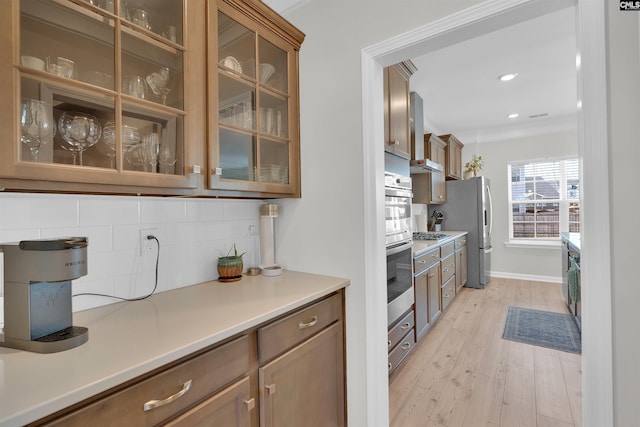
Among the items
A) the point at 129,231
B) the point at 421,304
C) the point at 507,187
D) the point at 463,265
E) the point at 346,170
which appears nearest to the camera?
the point at 129,231

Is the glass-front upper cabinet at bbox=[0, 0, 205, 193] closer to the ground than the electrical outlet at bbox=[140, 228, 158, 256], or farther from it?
farther from it

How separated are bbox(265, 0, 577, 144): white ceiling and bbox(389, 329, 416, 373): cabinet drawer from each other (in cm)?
241

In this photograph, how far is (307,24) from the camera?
177cm

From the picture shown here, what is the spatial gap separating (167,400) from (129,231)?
0.77m

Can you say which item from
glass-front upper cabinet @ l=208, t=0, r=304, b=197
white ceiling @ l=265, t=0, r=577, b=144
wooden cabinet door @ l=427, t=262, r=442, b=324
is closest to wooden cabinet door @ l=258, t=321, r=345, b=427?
glass-front upper cabinet @ l=208, t=0, r=304, b=197

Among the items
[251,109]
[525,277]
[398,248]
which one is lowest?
[525,277]

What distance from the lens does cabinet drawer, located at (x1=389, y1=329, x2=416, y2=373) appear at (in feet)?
7.10

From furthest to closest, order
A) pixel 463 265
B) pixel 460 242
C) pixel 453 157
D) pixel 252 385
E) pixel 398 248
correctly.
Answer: pixel 453 157 → pixel 463 265 → pixel 460 242 → pixel 398 248 → pixel 252 385

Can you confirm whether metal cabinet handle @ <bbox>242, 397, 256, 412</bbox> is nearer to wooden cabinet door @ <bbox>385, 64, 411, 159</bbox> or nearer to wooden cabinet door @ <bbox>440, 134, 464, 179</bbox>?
wooden cabinet door @ <bbox>385, 64, 411, 159</bbox>

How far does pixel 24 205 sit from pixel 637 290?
2.09 metres

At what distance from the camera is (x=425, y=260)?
2844 mm

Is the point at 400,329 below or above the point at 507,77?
below

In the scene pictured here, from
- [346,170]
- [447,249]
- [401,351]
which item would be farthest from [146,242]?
[447,249]

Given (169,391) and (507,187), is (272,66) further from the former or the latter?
(507,187)
